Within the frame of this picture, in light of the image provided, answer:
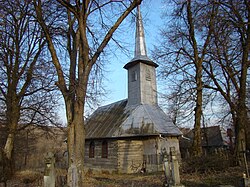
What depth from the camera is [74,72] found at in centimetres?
1026

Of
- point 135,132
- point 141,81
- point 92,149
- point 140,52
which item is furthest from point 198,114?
point 140,52

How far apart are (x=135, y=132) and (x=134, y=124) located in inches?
40.7

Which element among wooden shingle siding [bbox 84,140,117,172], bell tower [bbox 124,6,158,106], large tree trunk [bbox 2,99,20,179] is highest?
bell tower [bbox 124,6,158,106]

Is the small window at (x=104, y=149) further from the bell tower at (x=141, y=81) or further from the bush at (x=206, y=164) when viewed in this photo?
the bush at (x=206, y=164)

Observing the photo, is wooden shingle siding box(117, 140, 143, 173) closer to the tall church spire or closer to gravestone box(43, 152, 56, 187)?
the tall church spire

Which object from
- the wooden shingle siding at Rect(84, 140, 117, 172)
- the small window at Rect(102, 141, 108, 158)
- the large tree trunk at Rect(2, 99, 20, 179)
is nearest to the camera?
the large tree trunk at Rect(2, 99, 20, 179)

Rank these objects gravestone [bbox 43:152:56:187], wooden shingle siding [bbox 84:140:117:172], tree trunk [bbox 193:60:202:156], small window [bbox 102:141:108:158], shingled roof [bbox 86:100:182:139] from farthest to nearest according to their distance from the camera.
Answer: small window [bbox 102:141:108:158] → wooden shingle siding [bbox 84:140:117:172] → shingled roof [bbox 86:100:182:139] → tree trunk [bbox 193:60:202:156] → gravestone [bbox 43:152:56:187]

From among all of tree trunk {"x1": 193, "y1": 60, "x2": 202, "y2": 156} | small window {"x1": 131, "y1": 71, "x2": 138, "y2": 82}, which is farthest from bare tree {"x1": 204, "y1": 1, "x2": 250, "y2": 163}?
small window {"x1": 131, "y1": 71, "x2": 138, "y2": 82}

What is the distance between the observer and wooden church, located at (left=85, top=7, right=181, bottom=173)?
16594mm

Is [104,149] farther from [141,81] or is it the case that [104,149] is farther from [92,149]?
[141,81]

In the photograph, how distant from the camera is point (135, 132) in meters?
16.9

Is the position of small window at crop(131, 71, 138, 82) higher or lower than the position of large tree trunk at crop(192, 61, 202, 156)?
higher

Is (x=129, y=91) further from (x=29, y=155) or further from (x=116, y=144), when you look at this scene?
(x=29, y=155)

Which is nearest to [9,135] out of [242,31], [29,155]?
[242,31]
